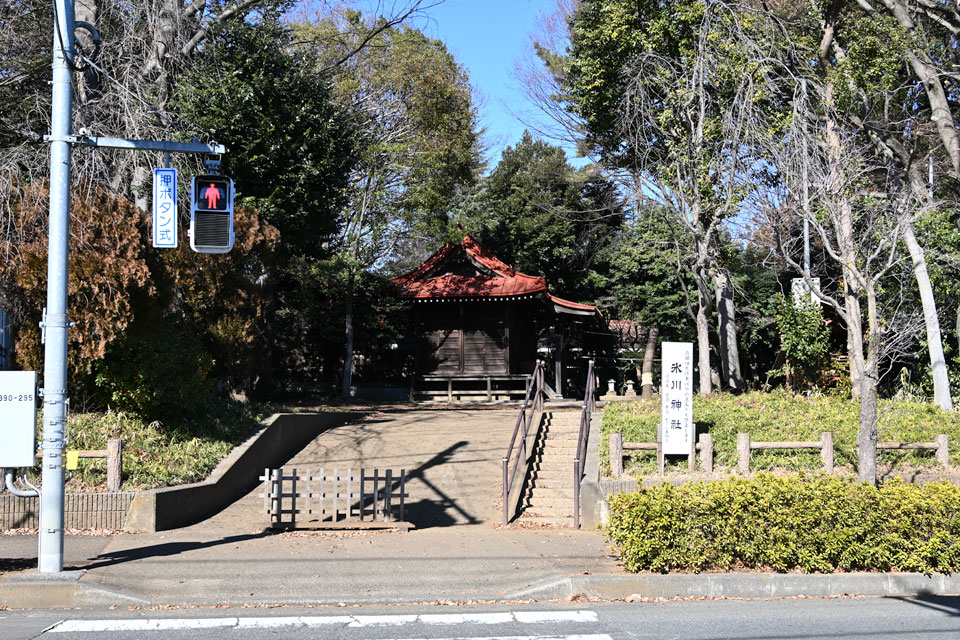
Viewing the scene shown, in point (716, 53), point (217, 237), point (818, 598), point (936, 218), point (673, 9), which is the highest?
point (673, 9)

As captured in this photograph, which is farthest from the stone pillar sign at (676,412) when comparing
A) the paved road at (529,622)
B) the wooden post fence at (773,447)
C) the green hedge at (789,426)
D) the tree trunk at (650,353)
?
the tree trunk at (650,353)

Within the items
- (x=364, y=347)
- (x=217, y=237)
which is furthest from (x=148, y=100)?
(x=364, y=347)

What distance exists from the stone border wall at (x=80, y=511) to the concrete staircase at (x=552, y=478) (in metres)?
6.01

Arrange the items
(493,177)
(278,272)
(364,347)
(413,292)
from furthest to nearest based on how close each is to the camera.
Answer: (493,177) < (364,347) < (413,292) < (278,272)

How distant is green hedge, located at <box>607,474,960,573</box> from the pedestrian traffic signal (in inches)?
219

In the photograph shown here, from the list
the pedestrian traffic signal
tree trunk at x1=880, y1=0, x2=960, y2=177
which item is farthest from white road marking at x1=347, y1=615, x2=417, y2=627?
tree trunk at x1=880, y1=0, x2=960, y2=177

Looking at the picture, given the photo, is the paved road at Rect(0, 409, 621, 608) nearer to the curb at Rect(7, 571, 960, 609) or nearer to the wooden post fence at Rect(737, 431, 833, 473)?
the curb at Rect(7, 571, 960, 609)

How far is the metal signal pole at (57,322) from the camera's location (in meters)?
8.06

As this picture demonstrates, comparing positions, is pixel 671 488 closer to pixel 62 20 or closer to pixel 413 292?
pixel 62 20

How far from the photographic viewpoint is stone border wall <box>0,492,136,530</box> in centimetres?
1080

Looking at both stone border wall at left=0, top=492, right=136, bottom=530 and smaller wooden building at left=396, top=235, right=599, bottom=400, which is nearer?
stone border wall at left=0, top=492, right=136, bottom=530

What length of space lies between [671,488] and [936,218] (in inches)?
544

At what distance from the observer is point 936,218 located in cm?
1844

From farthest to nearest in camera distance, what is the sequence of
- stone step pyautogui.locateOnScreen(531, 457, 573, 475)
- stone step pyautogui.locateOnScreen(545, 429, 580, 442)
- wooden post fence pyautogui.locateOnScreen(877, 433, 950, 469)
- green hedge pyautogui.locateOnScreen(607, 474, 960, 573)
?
stone step pyautogui.locateOnScreen(545, 429, 580, 442) → stone step pyautogui.locateOnScreen(531, 457, 573, 475) → wooden post fence pyautogui.locateOnScreen(877, 433, 950, 469) → green hedge pyautogui.locateOnScreen(607, 474, 960, 573)
